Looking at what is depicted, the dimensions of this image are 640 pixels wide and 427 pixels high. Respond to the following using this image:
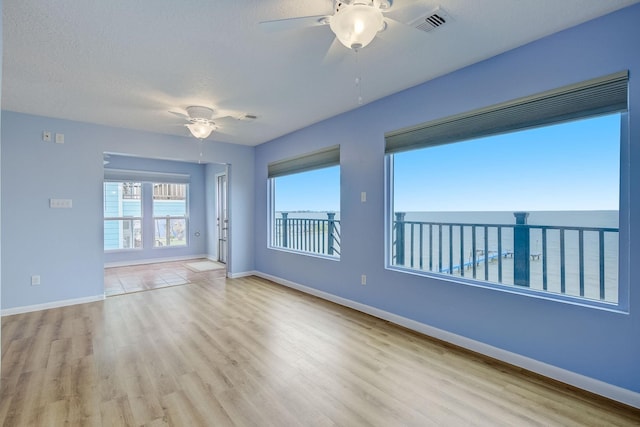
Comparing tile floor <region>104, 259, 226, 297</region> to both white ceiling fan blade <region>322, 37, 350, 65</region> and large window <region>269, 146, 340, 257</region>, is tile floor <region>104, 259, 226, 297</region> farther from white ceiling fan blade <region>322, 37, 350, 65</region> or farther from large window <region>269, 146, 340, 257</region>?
white ceiling fan blade <region>322, 37, 350, 65</region>

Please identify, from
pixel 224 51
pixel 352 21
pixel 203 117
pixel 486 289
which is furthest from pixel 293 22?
pixel 486 289

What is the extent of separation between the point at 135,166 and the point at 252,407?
635cm

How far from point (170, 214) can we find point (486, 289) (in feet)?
22.7

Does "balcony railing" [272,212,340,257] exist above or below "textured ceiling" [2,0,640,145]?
below

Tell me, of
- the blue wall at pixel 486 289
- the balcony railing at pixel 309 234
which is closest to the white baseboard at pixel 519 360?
the blue wall at pixel 486 289

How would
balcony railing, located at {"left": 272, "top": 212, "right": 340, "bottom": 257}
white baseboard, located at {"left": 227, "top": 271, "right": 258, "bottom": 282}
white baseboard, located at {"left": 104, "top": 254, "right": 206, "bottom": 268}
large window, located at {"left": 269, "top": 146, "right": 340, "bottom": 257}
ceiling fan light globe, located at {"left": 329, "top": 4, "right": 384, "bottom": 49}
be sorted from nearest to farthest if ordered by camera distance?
ceiling fan light globe, located at {"left": 329, "top": 4, "right": 384, "bottom": 49} → large window, located at {"left": 269, "top": 146, "right": 340, "bottom": 257} → balcony railing, located at {"left": 272, "top": 212, "right": 340, "bottom": 257} → white baseboard, located at {"left": 227, "top": 271, "right": 258, "bottom": 282} → white baseboard, located at {"left": 104, "top": 254, "right": 206, "bottom": 268}

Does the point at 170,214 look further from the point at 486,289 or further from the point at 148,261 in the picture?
the point at 486,289

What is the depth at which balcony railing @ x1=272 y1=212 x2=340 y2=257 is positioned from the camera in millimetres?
4441

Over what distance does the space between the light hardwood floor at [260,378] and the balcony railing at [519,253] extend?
0.70m

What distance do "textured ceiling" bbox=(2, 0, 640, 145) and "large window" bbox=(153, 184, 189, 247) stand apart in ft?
12.1

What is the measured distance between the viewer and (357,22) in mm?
1556

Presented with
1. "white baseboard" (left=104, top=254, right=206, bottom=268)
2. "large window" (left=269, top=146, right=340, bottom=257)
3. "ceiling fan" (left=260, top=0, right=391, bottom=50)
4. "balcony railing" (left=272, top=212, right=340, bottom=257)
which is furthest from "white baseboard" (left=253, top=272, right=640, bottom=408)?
"white baseboard" (left=104, top=254, right=206, bottom=268)

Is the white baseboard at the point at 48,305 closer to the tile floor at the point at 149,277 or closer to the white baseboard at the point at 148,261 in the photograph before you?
the tile floor at the point at 149,277

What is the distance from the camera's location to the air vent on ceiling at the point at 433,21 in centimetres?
183
